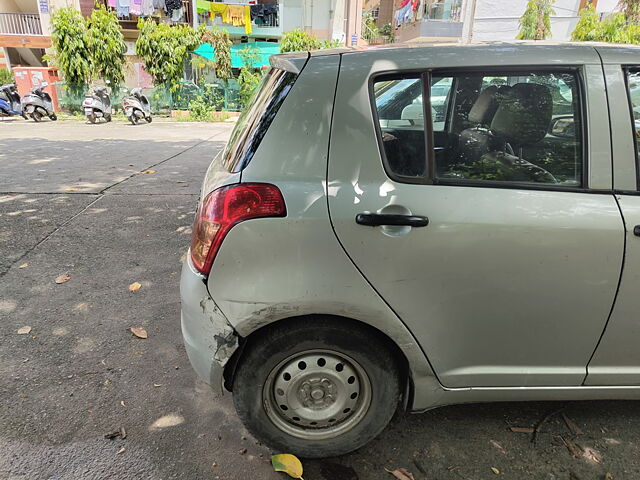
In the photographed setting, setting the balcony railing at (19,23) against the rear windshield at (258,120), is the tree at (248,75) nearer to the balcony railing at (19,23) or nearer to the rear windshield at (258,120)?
the balcony railing at (19,23)

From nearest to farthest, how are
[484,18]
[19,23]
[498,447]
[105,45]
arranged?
[498,447], [105,45], [19,23], [484,18]

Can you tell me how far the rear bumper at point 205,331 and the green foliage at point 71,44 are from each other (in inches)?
720

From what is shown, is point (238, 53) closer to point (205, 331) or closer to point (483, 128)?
point (483, 128)

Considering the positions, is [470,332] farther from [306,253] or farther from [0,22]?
[0,22]

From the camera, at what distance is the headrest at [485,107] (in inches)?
74.0

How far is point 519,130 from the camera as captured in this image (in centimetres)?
194

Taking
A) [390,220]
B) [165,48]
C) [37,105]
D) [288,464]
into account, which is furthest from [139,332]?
[165,48]

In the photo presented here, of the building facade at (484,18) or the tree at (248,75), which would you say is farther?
the building facade at (484,18)

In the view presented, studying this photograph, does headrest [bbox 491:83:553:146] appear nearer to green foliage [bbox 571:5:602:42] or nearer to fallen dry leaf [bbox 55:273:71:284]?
fallen dry leaf [bbox 55:273:71:284]

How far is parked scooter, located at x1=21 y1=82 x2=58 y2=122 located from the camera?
1496cm

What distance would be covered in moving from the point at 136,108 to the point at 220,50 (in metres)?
5.83

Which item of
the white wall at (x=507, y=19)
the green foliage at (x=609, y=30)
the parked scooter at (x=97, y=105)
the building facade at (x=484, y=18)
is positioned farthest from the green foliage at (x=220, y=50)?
the green foliage at (x=609, y=30)

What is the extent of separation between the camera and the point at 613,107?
177cm

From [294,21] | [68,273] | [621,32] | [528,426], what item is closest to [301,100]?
[528,426]
